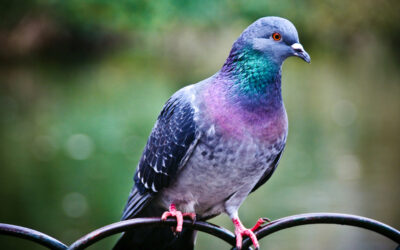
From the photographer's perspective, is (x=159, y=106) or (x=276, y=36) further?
(x=159, y=106)

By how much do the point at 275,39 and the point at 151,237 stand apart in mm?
1101

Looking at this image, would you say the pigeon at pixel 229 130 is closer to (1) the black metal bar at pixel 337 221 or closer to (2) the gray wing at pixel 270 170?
(2) the gray wing at pixel 270 170

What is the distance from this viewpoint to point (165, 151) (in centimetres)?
274

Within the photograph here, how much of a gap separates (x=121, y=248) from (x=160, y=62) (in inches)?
887

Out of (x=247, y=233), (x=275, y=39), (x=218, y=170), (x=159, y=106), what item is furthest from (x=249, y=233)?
(x=159, y=106)

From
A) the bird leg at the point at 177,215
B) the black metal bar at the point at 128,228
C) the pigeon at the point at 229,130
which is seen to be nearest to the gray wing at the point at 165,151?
the pigeon at the point at 229,130

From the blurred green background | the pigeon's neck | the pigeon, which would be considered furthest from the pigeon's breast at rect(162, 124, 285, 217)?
the blurred green background

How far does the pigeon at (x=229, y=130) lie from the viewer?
2.53 meters

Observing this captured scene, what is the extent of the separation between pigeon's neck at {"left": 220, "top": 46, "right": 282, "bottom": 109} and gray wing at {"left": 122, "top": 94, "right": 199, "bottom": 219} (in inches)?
9.1

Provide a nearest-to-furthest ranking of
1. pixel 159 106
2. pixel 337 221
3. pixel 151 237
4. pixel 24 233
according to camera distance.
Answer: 1. pixel 24 233
2. pixel 337 221
3. pixel 151 237
4. pixel 159 106

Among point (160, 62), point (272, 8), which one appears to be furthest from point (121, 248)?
point (160, 62)

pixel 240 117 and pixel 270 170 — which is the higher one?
pixel 240 117

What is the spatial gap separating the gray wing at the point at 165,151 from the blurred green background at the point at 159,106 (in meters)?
4.45

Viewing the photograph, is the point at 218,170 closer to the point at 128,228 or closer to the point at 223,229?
the point at 223,229
